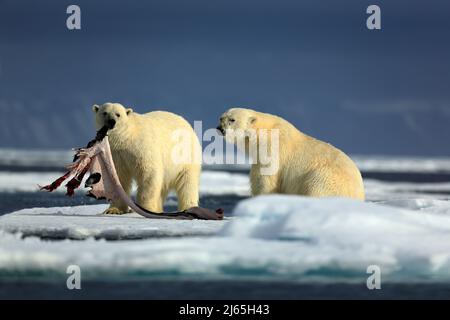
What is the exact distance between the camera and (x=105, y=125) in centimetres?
905

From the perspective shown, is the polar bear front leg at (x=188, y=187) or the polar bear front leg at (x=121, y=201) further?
the polar bear front leg at (x=188, y=187)

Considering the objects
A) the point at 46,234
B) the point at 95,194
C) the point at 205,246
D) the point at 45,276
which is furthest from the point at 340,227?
the point at 95,194

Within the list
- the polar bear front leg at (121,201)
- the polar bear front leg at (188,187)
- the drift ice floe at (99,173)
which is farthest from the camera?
the polar bear front leg at (188,187)

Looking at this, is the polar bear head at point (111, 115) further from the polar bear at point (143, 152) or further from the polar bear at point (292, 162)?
the polar bear at point (292, 162)

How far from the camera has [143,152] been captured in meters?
9.08

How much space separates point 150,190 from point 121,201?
43 cm

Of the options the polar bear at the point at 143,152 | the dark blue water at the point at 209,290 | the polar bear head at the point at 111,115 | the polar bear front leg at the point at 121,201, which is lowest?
the dark blue water at the point at 209,290

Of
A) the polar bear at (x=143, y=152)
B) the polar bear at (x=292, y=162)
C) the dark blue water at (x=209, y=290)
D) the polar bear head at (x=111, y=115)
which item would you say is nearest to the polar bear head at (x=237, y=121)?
the polar bear at (x=292, y=162)

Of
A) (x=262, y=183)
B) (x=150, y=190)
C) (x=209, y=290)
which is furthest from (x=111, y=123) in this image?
(x=209, y=290)

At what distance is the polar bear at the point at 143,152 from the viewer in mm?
9070

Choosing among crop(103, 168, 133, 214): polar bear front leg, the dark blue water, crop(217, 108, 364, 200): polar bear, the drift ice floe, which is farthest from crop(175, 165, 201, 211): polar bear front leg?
the dark blue water

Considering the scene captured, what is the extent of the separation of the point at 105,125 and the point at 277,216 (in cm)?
299

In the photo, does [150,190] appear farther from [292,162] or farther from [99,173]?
[292,162]
